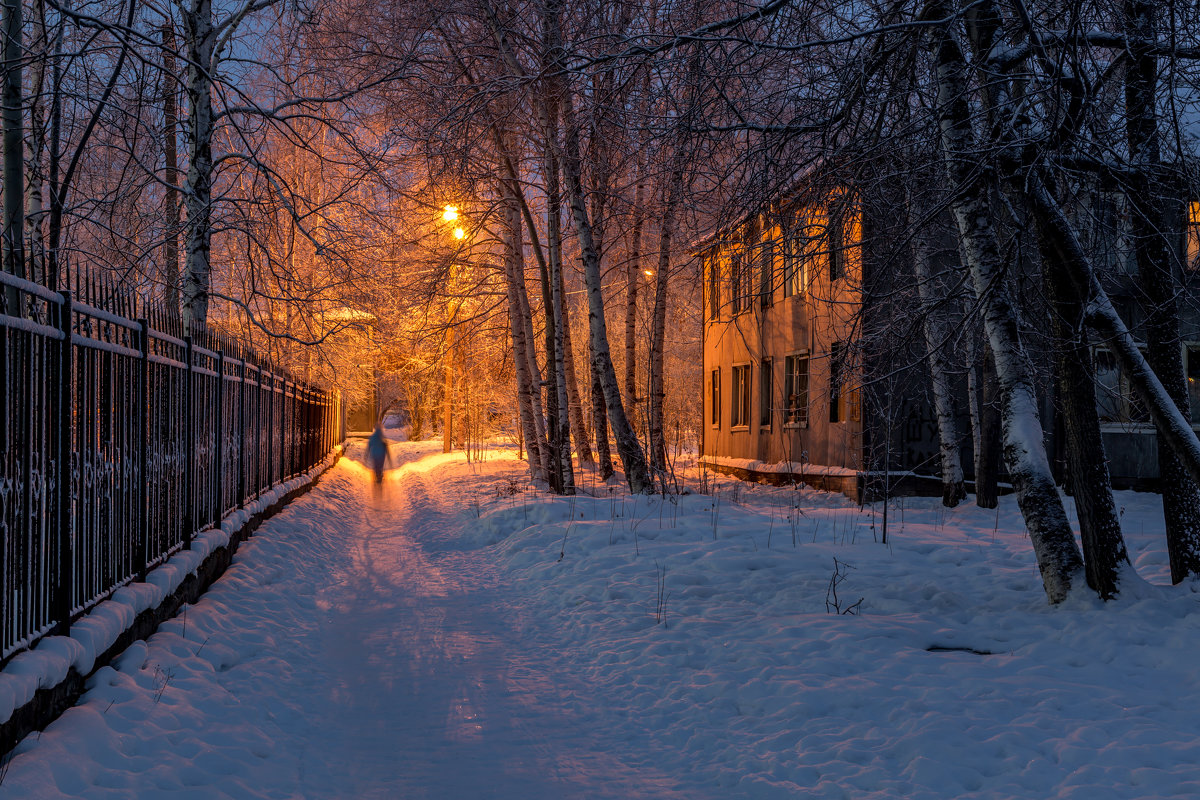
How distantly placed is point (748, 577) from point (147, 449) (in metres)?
5.36

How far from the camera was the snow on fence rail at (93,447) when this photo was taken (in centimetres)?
423

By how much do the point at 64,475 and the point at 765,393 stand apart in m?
17.8

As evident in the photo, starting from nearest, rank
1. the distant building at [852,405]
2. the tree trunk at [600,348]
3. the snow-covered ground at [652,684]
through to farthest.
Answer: the snow-covered ground at [652,684] → the tree trunk at [600,348] → the distant building at [852,405]

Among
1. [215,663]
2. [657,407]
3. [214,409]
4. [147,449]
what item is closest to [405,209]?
[657,407]

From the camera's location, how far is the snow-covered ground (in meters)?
4.15

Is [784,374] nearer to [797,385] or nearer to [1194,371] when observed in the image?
[797,385]

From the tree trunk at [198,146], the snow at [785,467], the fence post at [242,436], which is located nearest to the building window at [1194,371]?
the snow at [785,467]

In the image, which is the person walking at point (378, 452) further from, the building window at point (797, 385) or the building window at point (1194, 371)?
the building window at point (1194, 371)

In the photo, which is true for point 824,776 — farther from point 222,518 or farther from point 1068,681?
point 222,518

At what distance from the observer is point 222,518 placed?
911 cm

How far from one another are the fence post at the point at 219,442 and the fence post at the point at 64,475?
408 centimetres

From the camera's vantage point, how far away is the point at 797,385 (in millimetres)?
19516

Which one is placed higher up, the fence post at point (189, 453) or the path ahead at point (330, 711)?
the fence post at point (189, 453)

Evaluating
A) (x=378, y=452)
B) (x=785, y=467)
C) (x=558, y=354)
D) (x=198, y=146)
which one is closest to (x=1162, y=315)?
(x=558, y=354)
